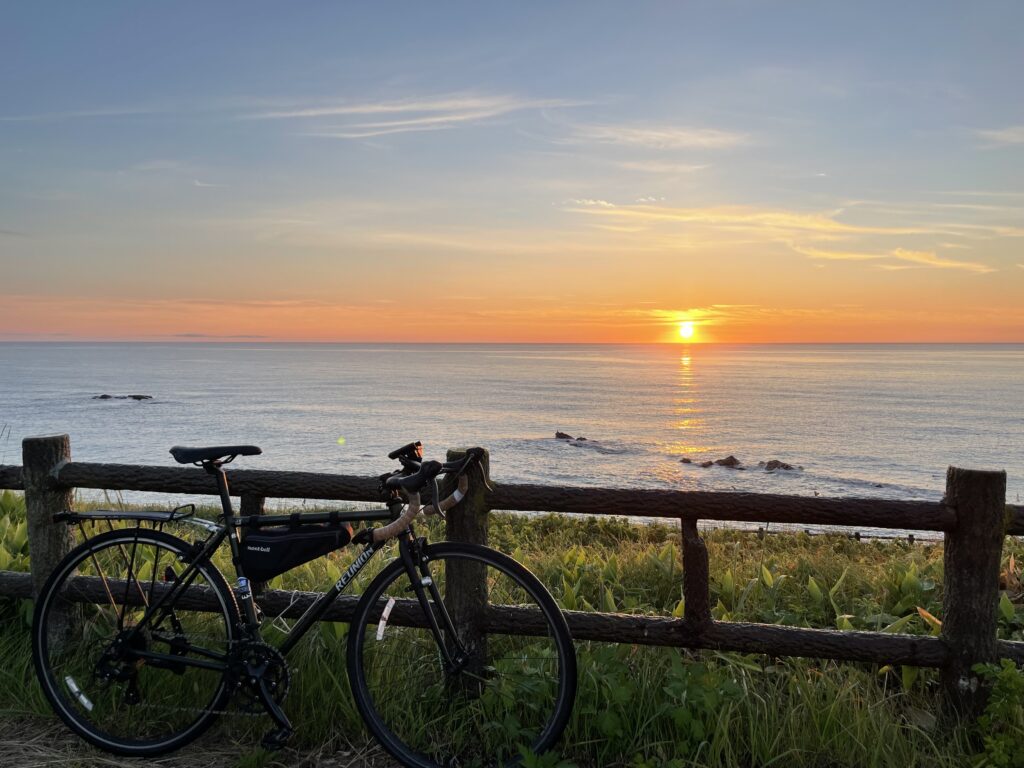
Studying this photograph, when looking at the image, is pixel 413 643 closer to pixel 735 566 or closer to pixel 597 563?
pixel 597 563

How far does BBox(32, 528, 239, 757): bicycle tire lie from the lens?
421cm

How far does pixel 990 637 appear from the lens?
4.12 metres

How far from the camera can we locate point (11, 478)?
205 inches

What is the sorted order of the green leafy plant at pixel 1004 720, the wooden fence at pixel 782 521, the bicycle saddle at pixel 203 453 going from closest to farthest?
the green leafy plant at pixel 1004 720, the bicycle saddle at pixel 203 453, the wooden fence at pixel 782 521

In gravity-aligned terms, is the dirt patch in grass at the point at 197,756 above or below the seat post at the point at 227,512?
below

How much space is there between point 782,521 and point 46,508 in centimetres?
452

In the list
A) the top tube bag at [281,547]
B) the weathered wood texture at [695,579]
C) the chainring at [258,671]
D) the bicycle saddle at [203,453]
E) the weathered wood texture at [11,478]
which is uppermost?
the bicycle saddle at [203,453]

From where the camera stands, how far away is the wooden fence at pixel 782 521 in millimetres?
4098

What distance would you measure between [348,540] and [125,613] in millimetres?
1670

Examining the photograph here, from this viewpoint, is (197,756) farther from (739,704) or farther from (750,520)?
(750,520)

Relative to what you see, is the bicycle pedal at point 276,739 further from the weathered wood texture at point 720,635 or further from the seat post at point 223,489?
the seat post at point 223,489

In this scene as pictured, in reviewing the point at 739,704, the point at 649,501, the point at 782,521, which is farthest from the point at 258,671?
the point at 782,521

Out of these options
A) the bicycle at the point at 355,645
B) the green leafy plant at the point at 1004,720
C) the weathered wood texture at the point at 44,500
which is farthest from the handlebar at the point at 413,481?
the green leafy plant at the point at 1004,720

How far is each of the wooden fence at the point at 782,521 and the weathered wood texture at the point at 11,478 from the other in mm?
1355
